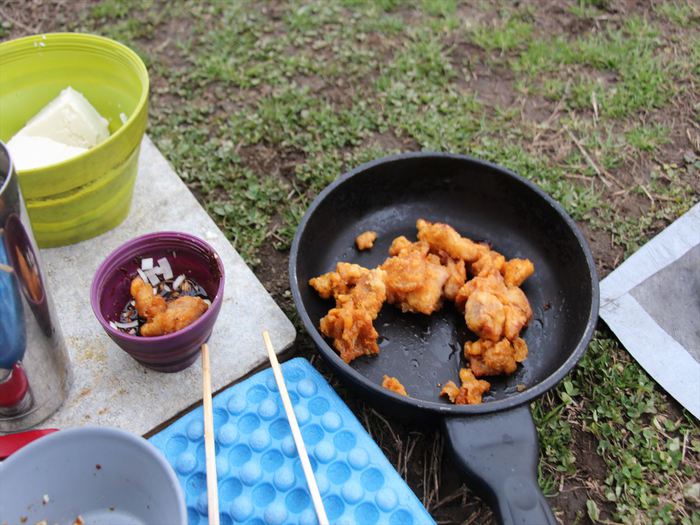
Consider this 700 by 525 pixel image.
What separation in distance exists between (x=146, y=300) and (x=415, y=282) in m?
0.81

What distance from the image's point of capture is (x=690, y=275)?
2.35 meters

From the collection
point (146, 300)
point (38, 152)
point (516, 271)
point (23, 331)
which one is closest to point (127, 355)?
point (146, 300)

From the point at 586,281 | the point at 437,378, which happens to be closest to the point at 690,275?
the point at 586,281

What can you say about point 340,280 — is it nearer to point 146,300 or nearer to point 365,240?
point 365,240

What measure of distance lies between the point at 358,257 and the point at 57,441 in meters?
1.18

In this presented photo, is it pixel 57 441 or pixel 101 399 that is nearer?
pixel 57 441

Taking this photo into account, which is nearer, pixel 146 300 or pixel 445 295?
pixel 146 300

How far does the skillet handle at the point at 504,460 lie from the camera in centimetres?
154

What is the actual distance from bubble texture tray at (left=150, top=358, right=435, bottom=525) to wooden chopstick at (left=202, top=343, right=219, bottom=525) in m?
0.06

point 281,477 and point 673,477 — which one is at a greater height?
point 281,477

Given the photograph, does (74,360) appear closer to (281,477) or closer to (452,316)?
(281,477)

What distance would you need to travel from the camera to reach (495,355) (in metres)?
1.90

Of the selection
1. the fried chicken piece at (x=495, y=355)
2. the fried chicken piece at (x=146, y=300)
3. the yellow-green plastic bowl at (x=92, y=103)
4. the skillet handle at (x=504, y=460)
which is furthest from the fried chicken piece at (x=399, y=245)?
the yellow-green plastic bowl at (x=92, y=103)

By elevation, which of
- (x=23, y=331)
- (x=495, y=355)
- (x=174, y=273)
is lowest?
(x=495, y=355)
